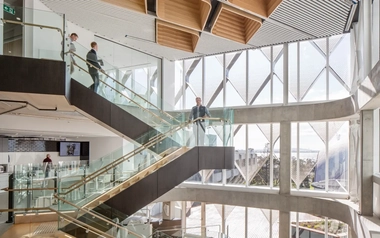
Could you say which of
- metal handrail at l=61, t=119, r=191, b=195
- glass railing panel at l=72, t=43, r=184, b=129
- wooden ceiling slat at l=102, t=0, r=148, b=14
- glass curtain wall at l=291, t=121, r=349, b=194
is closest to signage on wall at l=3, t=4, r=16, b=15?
glass railing panel at l=72, t=43, r=184, b=129

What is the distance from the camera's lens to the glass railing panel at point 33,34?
561cm

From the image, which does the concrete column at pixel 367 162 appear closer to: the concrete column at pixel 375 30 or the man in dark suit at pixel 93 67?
the concrete column at pixel 375 30

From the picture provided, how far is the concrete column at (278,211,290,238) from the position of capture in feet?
39.2

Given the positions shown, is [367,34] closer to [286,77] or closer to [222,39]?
[286,77]

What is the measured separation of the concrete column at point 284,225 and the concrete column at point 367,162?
4.07 m

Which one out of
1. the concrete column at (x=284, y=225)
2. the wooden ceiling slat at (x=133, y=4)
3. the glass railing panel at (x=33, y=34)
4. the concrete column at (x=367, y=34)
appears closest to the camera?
the glass railing panel at (x=33, y=34)

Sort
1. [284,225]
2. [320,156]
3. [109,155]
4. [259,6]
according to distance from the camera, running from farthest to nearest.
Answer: [320,156] < [284,225] < [259,6] < [109,155]

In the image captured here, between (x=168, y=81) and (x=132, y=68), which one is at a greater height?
(x=132, y=68)

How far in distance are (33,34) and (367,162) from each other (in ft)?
28.8

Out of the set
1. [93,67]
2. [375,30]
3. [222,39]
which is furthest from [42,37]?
[375,30]

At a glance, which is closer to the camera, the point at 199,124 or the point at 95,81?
the point at 95,81

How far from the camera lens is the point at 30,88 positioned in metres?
5.59

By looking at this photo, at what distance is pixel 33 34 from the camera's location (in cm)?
584

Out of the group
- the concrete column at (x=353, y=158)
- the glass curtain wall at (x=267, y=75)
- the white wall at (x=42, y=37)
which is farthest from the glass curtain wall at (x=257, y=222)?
the white wall at (x=42, y=37)
